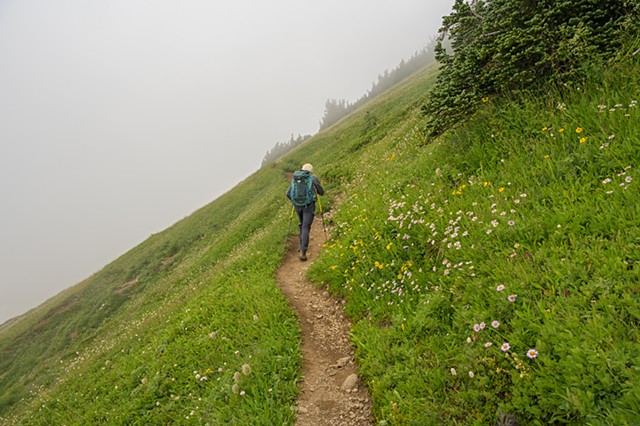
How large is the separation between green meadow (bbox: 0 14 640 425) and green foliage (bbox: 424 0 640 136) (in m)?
0.40

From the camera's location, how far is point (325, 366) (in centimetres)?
652

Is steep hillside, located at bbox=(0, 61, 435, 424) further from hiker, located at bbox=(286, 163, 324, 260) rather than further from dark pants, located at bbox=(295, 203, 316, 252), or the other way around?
hiker, located at bbox=(286, 163, 324, 260)

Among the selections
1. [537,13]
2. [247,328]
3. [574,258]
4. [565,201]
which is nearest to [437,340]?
[574,258]

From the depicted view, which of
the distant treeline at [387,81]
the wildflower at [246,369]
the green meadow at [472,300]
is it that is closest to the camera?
the green meadow at [472,300]

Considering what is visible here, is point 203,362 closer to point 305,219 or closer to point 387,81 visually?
point 305,219

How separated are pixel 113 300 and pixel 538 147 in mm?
32305

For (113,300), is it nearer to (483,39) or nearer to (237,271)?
(237,271)

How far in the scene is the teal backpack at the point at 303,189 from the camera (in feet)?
37.3

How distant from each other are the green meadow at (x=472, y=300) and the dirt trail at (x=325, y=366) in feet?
0.83

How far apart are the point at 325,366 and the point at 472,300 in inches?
125

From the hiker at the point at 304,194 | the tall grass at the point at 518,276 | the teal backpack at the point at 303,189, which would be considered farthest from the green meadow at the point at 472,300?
the teal backpack at the point at 303,189

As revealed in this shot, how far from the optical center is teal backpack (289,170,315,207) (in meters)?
11.4

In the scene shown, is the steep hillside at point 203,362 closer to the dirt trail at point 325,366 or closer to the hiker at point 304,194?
the dirt trail at point 325,366

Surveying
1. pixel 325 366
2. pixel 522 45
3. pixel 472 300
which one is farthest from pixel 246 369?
pixel 522 45
